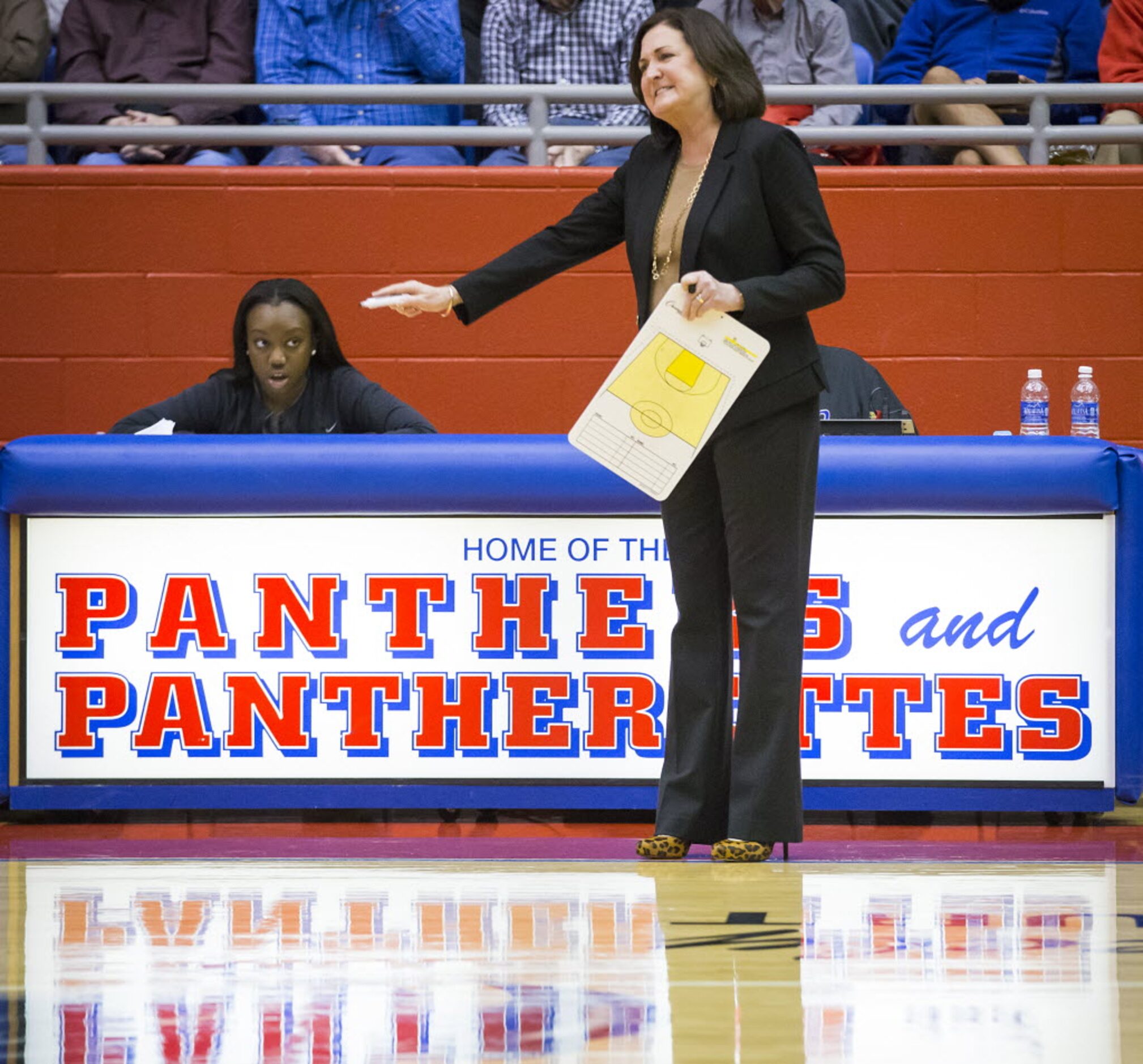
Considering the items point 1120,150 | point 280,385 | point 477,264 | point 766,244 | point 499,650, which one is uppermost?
point 1120,150

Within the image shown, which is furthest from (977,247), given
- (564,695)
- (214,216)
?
(564,695)

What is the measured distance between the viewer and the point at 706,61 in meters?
2.57

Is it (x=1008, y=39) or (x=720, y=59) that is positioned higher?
(x=1008, y=39)

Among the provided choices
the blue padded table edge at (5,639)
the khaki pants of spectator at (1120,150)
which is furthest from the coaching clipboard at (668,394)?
the khaki pants of spectator at (1120,150)

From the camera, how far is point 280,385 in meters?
3.67

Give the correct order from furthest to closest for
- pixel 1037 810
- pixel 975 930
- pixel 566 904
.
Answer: pixel 1037 810, pixel 566 904, pixel 975 930

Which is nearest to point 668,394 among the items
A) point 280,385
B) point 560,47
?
point 280,385

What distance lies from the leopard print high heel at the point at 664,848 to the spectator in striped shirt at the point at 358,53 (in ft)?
10.7

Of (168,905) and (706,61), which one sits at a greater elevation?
(706,61)

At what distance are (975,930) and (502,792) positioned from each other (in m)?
1.19

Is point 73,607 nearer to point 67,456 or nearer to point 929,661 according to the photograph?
point 67,456

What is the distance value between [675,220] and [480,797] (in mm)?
1173

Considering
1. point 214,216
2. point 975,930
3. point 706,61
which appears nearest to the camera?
point 975,930

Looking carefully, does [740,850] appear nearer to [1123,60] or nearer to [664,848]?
[664,848]
